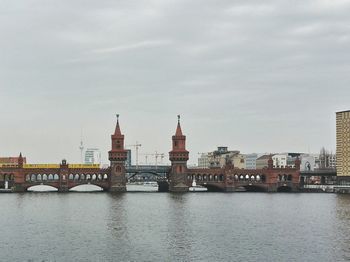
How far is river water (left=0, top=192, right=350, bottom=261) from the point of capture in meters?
63.4

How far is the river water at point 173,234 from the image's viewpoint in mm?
63375

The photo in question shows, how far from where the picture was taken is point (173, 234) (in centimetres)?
7844

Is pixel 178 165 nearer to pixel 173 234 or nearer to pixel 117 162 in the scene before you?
pixel 117 162

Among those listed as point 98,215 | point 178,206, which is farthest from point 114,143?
point 98,215

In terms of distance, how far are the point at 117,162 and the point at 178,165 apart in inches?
714

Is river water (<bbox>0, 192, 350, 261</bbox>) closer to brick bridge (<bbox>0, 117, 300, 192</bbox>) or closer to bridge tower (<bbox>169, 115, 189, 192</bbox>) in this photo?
brick bridge (<bbox>0, 117, 300, 192</bbox>)

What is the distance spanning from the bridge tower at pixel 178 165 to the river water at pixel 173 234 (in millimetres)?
→ 74750

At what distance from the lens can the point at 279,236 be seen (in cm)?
7650

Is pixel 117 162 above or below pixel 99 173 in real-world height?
above

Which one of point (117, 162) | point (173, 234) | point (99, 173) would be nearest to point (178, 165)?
point (117, 162)

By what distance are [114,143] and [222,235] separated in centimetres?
12134

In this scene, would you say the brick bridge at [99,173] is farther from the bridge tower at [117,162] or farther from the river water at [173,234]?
the river water at [173,234]

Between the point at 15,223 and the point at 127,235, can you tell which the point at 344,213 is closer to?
the point at 127,235

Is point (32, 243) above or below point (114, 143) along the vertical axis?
below
